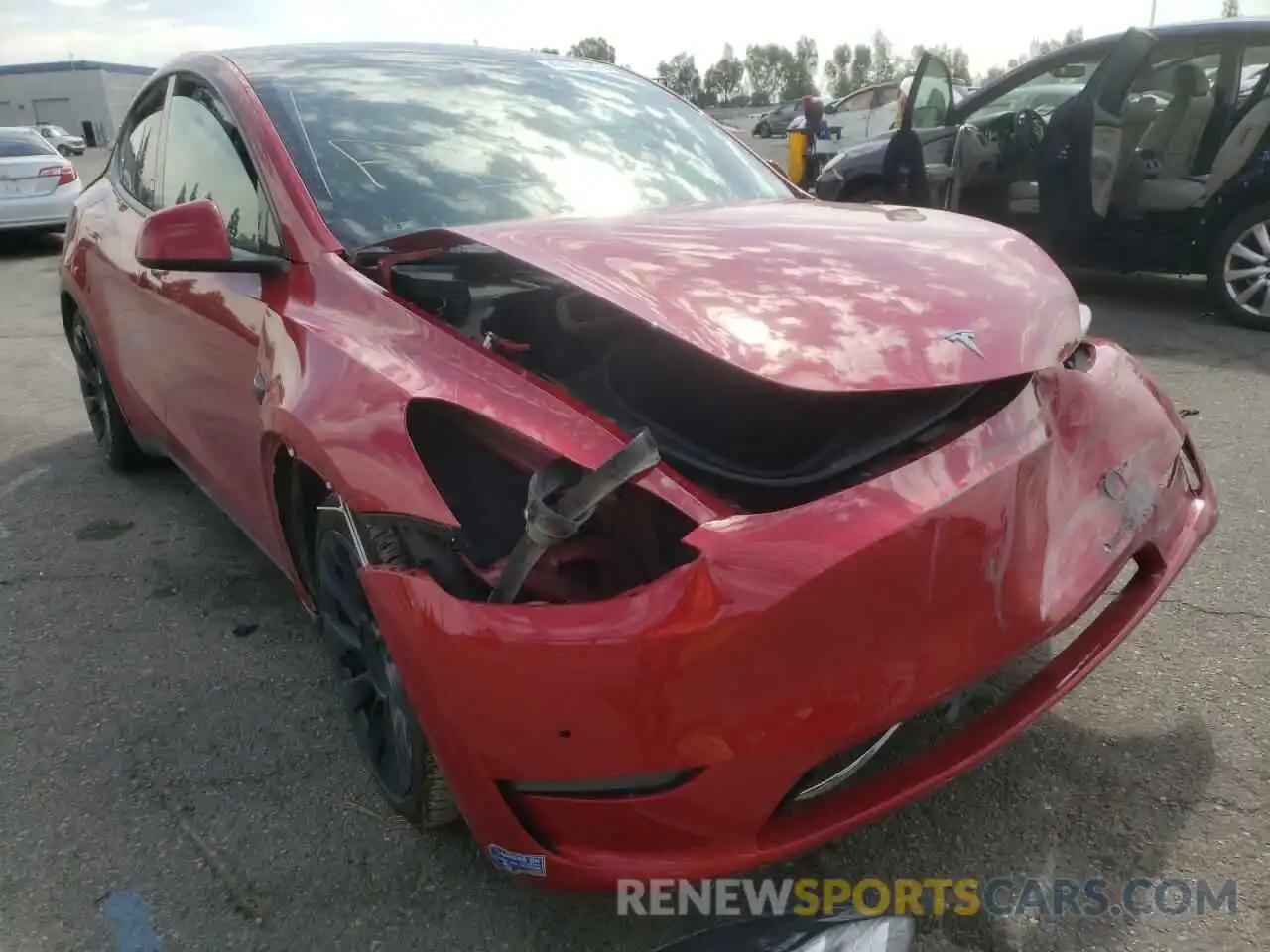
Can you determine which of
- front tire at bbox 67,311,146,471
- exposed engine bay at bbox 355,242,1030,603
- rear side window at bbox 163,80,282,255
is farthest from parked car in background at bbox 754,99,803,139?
exposed engine bay at bbox 355,242,1030,603

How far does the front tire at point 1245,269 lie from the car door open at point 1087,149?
0.74m

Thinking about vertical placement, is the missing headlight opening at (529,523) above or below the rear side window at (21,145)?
above

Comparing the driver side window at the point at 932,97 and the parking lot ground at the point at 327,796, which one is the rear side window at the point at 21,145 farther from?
the parking lot ground at the point at 327,796

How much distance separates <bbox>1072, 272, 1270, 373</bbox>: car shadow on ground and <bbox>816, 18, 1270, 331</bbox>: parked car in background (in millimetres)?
243

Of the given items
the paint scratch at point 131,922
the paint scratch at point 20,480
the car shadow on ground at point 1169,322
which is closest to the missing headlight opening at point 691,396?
the paint scratch at point 131,922

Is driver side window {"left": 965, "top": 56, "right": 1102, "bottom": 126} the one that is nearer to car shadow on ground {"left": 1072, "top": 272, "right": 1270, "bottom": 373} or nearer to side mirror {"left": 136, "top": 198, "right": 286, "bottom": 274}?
car shadow on ground {"left": 1072, "top": 272, "right": 1270, "bottom": 373}

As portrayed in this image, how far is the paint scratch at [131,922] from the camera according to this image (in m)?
1.92

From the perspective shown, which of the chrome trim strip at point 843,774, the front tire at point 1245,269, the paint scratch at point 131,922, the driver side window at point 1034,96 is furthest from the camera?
the driver side window at point 1034,96

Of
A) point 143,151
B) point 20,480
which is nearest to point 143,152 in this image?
point 143,151

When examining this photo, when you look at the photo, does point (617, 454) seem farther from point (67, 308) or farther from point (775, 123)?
point (775, 123)

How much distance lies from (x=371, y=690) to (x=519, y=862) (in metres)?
0.62

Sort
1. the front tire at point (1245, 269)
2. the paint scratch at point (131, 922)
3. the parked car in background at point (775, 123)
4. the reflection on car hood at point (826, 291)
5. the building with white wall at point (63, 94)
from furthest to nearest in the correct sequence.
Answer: the building with white wall at point (63, 94), the parked car in background at point (775, 123), the front tire at point (1245, 269), the paint scratch at point (131, 922), the reflection on car hood at point (826, 291)

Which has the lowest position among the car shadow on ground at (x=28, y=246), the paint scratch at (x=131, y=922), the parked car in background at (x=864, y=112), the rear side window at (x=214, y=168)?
the car shadow on ground at (x=28, y=246)

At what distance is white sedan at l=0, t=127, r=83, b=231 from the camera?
11.7m
